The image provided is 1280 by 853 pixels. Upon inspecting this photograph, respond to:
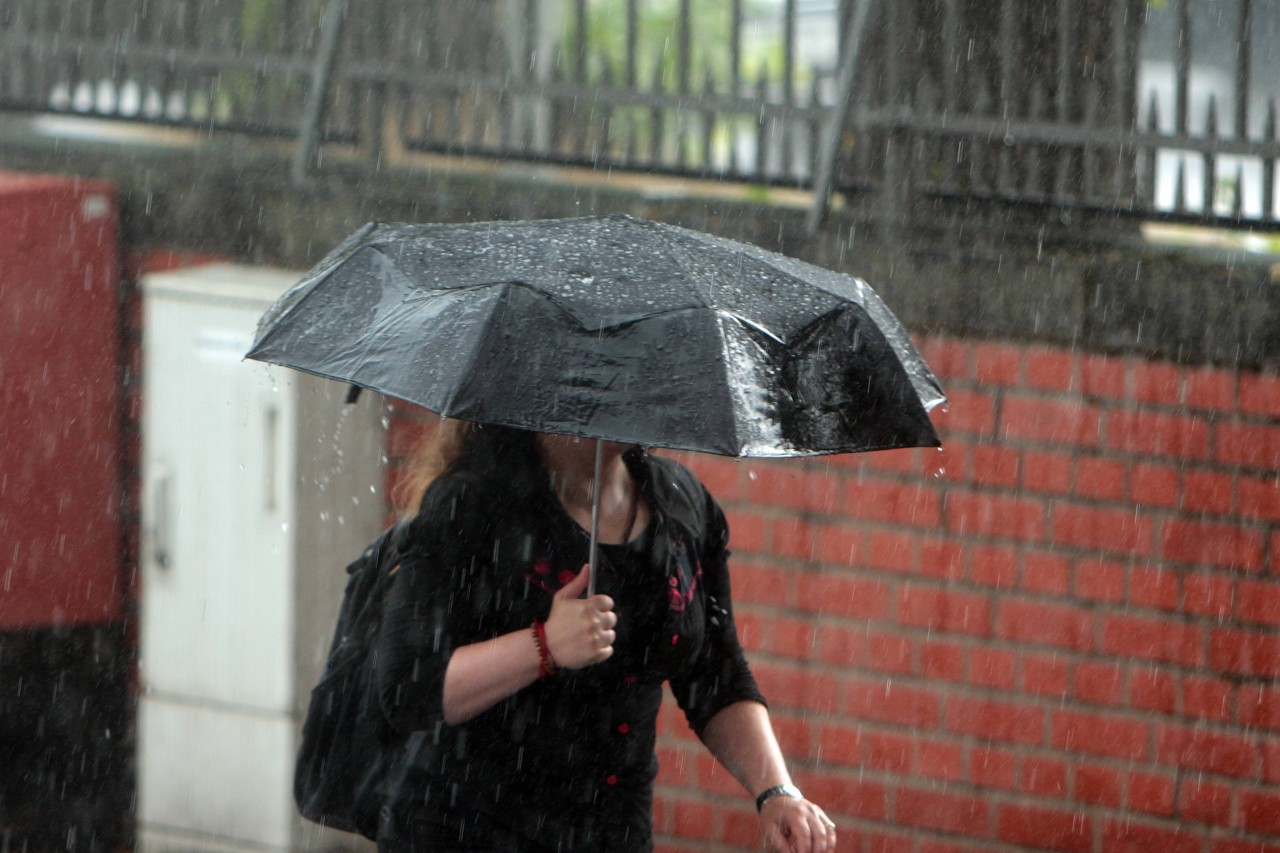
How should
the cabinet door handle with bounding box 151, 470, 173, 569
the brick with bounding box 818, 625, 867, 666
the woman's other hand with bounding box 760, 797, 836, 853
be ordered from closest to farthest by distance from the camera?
the woman's other hand with bounding box 760, 797, 836, 853
the brick with bounding box 818, 625, 867, 666
the cabinet door handle with bounding box 151, 470, 173, 569

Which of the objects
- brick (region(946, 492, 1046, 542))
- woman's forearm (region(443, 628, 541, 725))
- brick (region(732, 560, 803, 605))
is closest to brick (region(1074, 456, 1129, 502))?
brick (region(946, 492, 1046, 542))

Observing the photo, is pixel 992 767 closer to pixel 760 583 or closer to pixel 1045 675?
pixel 1045 675

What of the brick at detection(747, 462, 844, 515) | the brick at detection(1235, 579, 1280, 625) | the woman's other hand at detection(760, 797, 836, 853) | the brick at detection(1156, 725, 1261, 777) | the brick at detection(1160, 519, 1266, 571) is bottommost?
the brick at detection(1156, 725, 1261, 777)

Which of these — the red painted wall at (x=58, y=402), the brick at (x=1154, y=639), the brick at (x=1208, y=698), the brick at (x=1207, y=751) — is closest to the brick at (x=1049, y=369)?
the brick at (x=1154, y=639)

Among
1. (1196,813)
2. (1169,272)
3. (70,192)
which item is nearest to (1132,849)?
(1196,813)

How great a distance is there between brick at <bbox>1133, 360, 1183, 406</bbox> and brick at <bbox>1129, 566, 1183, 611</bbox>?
0.45m

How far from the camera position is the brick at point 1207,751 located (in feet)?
13.4

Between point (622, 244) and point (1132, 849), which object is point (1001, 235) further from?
point (622, 244)

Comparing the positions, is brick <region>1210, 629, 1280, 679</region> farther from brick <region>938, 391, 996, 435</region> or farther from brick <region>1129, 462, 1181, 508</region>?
brick <region>938, 391, 996, 435</region>

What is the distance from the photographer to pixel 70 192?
499 centimetres

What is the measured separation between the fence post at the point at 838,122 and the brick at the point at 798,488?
673 millimetres

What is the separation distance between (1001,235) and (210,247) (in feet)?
8.17

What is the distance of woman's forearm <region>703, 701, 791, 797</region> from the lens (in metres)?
2.94

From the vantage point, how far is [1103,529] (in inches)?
165
